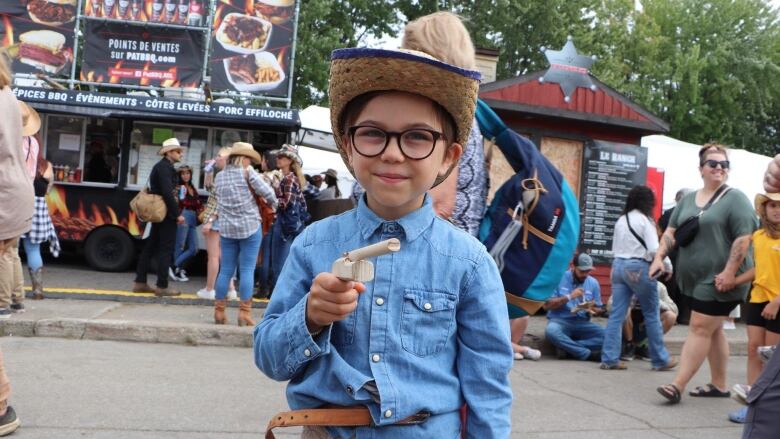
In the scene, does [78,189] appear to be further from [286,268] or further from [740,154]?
[740,154]

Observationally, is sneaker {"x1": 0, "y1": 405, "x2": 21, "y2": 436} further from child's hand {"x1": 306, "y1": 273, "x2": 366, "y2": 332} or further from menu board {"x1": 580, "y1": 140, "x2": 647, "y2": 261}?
menu board {"x1": 580, "y1": 140, "x2": 647, "y2": 261}

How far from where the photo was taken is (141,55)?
44.3 ft

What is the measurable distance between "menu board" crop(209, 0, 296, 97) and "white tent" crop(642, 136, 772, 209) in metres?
7.38

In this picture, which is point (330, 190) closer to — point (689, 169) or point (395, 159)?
point (689, 169)

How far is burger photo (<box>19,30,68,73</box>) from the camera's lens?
13.6m

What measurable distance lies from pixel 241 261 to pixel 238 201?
1.95 ft

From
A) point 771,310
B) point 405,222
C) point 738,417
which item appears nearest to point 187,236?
point 738,417

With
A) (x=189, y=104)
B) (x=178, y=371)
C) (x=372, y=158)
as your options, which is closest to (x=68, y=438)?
(x=178, y=371)

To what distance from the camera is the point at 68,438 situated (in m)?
4.56

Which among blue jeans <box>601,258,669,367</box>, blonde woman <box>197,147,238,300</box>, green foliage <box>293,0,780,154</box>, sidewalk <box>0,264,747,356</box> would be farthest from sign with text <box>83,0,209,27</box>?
green foliage <box>293,0,780,154</box>

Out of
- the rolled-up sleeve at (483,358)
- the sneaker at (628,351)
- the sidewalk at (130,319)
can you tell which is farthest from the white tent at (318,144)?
the rolled-up sleeve at (483,358)

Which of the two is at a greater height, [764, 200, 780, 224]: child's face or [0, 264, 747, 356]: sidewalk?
[764, 200, 780, 224]: child's face

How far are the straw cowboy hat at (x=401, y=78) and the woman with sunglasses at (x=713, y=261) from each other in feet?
15.4

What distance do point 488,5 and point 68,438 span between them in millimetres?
27957
